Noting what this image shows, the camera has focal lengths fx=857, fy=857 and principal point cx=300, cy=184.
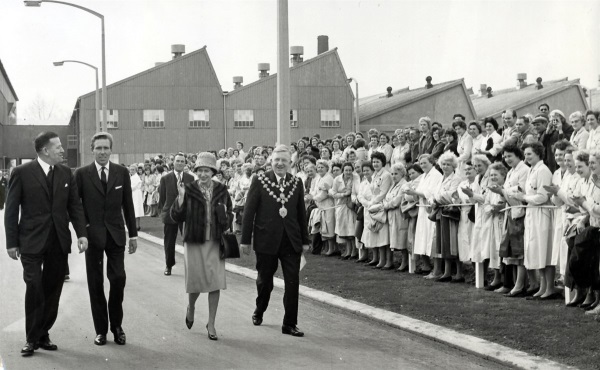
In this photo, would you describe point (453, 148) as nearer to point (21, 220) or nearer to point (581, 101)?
point (21, 220)

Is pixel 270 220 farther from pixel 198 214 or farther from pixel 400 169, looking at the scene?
pixel 400 169

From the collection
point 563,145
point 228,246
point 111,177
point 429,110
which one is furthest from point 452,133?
point 429,110

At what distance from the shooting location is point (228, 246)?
30.9 feet

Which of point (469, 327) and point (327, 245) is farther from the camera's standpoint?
point (327, 245)

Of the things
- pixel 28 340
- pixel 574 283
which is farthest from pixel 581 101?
pixel 28 340

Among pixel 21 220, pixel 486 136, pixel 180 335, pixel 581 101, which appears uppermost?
pixel 581 101

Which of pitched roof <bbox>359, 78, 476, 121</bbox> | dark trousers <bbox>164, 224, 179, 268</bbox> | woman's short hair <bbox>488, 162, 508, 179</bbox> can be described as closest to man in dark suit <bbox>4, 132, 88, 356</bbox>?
woman's short hair <bbox>488, 162, 508, 179</bbox>

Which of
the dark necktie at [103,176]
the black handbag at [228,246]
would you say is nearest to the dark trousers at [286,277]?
the black handbag at [228,246]

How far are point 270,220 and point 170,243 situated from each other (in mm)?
5982

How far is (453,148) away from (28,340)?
31.9 ft

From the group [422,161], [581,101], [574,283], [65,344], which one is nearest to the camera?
[65,344]

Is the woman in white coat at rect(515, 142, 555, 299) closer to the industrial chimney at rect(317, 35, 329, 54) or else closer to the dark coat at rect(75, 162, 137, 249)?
the dark coat at rect(75, 162, 137, 249)

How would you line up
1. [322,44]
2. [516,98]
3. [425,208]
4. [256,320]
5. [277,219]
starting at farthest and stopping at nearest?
[322,44] → [516,98] → [425,208] → [256,320] → [277,219]

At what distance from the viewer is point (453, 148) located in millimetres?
16016
